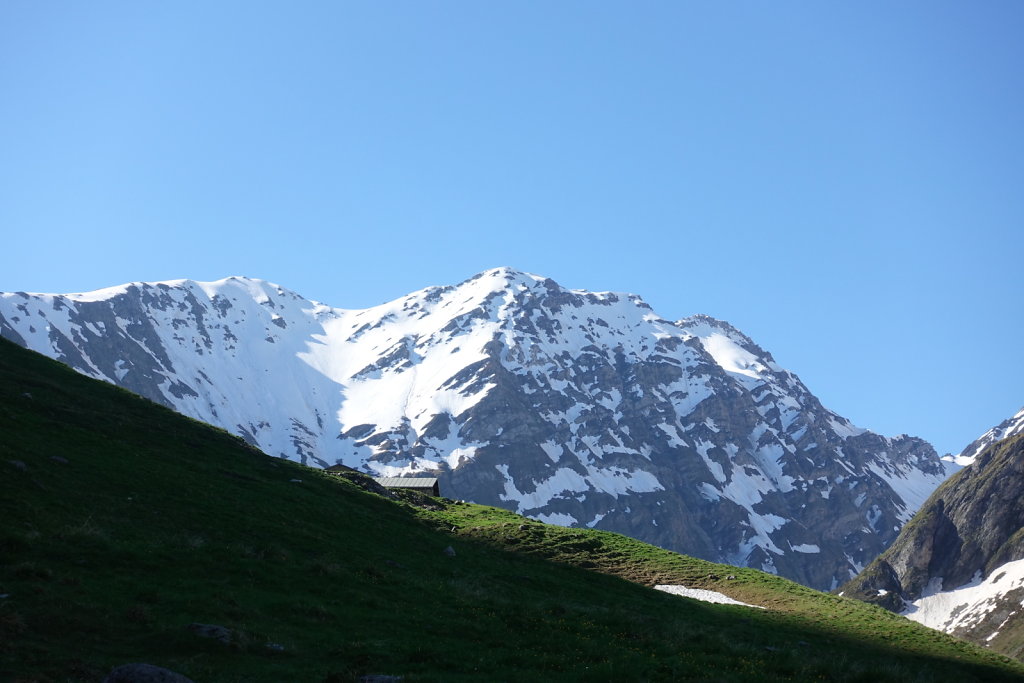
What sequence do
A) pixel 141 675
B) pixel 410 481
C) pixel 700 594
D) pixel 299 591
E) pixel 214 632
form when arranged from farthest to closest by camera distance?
pixel 410 481
pixel 700 594
pixel 299 591
pixel 214 632
pixel 141 675

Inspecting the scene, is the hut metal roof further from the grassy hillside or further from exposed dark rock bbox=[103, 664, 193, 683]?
exposed dark rock bbox=[103, 664, 193, 683]

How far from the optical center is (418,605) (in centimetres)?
3362

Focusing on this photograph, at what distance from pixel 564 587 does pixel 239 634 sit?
1079 inches

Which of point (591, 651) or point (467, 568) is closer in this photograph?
point (591, 651)

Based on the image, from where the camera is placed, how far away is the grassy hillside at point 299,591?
972 inches

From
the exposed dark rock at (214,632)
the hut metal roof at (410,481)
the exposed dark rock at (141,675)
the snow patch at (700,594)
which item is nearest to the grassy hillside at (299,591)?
the exposed dark rock at (214,632)

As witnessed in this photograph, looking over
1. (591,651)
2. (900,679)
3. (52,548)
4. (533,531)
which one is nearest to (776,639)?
(900,679)

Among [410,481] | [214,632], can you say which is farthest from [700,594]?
[214,632]

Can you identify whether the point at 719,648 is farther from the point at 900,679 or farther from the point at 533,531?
the point at 533,531

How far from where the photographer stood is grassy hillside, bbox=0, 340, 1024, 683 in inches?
972

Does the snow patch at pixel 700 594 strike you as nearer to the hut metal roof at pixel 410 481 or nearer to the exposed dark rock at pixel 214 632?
the hut metal roof at pixel 410 481

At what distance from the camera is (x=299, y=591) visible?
32.2m

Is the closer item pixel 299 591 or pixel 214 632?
pixel 214 632

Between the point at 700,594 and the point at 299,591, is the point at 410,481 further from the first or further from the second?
the point at 299,591
